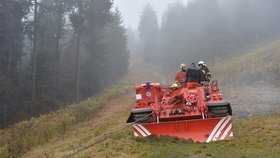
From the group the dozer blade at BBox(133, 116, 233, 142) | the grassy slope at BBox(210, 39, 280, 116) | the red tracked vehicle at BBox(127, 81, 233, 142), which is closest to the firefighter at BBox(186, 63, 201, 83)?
the red tracked vehicle at BBox(127, 81, 233, 142)

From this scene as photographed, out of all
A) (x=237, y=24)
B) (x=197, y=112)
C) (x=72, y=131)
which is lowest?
(x=72, y=131)

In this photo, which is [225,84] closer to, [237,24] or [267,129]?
[267,129]

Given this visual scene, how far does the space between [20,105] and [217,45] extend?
1293 inches

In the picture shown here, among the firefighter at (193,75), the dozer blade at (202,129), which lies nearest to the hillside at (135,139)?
the dozer blade at (202,129)

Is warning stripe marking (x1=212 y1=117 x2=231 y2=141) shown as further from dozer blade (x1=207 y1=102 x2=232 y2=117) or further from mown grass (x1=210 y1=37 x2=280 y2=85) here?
mown grass (x1=210 y1=37 x2=280 y2=85)

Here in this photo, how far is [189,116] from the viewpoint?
10609 mm

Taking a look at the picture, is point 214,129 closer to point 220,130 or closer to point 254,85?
point 220,130

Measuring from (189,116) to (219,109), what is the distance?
91 centimetres

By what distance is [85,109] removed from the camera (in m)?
19.9

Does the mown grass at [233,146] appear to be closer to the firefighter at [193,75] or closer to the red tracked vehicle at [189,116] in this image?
the red tracked vehicle at [189,116]

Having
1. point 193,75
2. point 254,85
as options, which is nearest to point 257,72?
point 254,85

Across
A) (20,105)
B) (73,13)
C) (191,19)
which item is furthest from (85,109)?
(191,19)

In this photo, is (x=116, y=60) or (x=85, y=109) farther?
(x=116, y=60)

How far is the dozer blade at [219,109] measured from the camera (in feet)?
34.3
